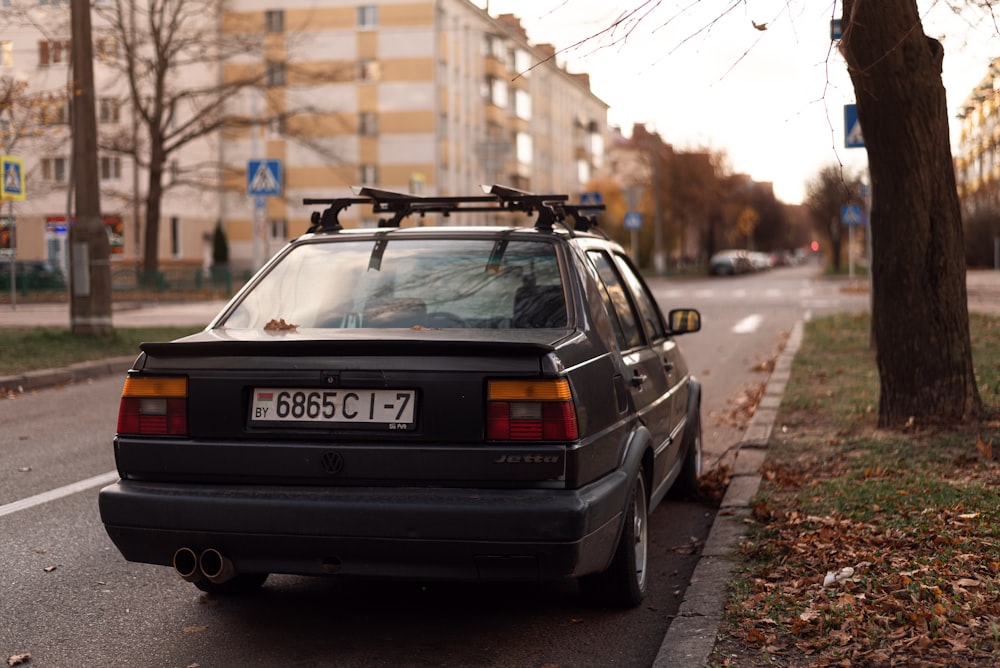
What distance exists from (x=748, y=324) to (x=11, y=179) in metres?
14.5

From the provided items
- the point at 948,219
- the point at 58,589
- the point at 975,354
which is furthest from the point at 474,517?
the point at 975,354

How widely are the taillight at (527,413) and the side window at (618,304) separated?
109cm

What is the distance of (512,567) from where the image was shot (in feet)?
13.5

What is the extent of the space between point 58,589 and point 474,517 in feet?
7.01

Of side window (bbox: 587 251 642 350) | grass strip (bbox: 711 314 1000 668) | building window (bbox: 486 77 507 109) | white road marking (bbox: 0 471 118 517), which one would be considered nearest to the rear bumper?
grass strip (bbox: 711 314 1000 668)

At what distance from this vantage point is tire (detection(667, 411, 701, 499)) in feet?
22.9

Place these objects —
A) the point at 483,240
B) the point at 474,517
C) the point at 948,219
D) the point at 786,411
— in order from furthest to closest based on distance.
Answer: the point at 786,411 < the point at 948,219 < the point at 483,240 < the point at 474,517

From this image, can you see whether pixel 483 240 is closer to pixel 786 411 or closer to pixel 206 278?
pixel 786 411

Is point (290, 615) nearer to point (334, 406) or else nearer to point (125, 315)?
point (334, 406)

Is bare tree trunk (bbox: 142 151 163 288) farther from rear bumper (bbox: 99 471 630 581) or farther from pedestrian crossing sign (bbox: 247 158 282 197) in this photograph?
rear bumper (bbox: 99 471 630 581)

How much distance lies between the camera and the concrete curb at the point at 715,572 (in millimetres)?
4215

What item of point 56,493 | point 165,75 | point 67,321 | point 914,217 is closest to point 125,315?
point 67,321

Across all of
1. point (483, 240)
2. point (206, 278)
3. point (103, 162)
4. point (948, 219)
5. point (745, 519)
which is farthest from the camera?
point (103, 162)

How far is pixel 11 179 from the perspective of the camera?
2416 cm
